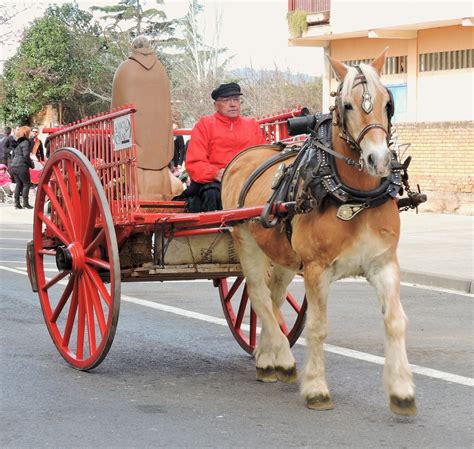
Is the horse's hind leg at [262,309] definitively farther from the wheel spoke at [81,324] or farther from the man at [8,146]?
the man at [8,146]

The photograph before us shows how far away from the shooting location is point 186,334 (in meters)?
9.73

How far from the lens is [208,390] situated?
7.48 metres

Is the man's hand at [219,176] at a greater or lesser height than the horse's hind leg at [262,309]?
greater

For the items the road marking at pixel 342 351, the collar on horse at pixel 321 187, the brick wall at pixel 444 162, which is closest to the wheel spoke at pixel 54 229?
the road marking at pixel 342 351

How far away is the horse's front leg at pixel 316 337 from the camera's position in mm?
6816

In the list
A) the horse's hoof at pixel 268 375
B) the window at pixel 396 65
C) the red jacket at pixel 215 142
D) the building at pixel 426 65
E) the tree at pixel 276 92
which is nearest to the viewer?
the horse's hoof at pixel 268 375

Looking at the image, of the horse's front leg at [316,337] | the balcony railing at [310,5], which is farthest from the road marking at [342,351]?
the balcony railing at [310,5]

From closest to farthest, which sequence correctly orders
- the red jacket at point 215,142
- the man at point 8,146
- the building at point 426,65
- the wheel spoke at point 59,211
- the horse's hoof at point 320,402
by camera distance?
the horse's hoof at point 320,402 → the red jacket at point 215,142 → the wheel spoke at point 59,211 → the building at point 426,65 → the man at point 8,146

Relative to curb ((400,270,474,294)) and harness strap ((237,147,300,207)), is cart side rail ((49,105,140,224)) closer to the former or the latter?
harness strap ((237,147,300,207))

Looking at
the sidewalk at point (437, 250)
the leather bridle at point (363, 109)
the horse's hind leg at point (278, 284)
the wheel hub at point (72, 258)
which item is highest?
the leather bridle at point (363, 109)

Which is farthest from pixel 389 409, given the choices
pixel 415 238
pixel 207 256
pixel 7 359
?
pixel 415 238

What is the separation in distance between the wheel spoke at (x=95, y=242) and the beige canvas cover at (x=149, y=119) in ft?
Answer: 2.90

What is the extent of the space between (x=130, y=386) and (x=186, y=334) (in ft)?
6.95

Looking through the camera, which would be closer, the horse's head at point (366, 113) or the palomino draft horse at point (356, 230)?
the horse's head at point (366, 113)
